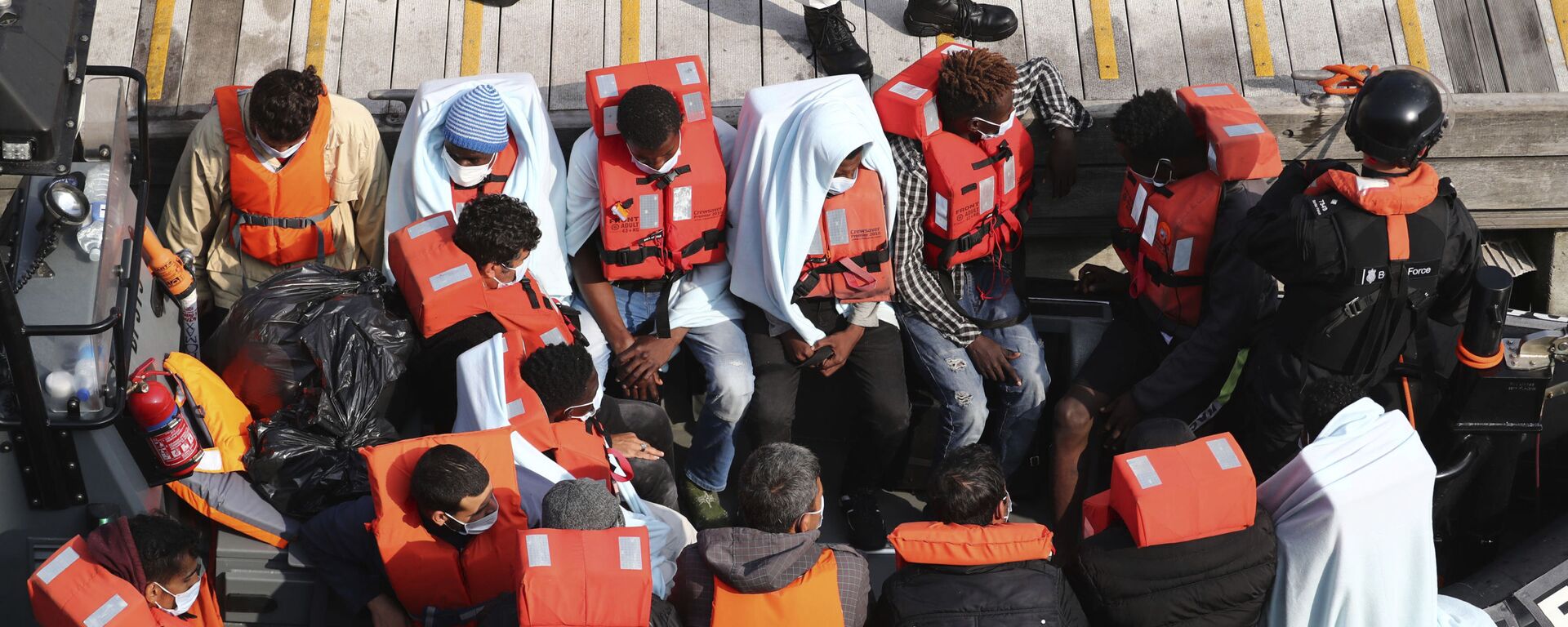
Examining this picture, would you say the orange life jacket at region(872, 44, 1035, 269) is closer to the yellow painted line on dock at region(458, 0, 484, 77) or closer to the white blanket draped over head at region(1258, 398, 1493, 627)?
the white blanket draped over head at region(1258, 398, 1493, 627)

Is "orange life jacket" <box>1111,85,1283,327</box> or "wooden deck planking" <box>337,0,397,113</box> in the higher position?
"wooden deck planking" <box>337,0,397,113</box>

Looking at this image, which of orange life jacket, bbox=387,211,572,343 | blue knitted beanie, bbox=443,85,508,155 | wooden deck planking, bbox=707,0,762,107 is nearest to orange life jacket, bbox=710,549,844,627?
orange life jacket, bbox=387,211,572,343

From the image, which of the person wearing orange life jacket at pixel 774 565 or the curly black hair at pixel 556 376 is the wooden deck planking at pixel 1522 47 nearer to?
the person wearing orange life jacket at pixel 774 565

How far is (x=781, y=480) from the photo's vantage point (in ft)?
13.5

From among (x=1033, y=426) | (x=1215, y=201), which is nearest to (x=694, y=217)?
(x=1033, y=426)

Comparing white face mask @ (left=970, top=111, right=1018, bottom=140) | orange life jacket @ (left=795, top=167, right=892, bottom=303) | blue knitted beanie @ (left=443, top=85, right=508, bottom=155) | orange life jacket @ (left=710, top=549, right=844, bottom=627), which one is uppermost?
blue knitted beanie @ (left=443, top=85, right=508, bottom=155)

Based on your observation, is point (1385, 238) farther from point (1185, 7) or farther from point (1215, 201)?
point (1185, 7)

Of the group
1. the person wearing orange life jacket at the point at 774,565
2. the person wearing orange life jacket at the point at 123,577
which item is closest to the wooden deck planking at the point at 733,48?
the person wearing orange life jacket at the point at 774,565

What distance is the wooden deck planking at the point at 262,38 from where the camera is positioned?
6824 mm

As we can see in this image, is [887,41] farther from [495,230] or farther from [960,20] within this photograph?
[495,230]

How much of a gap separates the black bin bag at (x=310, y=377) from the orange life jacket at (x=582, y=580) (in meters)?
1.44

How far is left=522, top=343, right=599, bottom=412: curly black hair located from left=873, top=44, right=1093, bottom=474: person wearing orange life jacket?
5.51 feet

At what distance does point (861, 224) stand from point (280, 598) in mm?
2752

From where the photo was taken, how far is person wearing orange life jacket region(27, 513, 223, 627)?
381 cm
